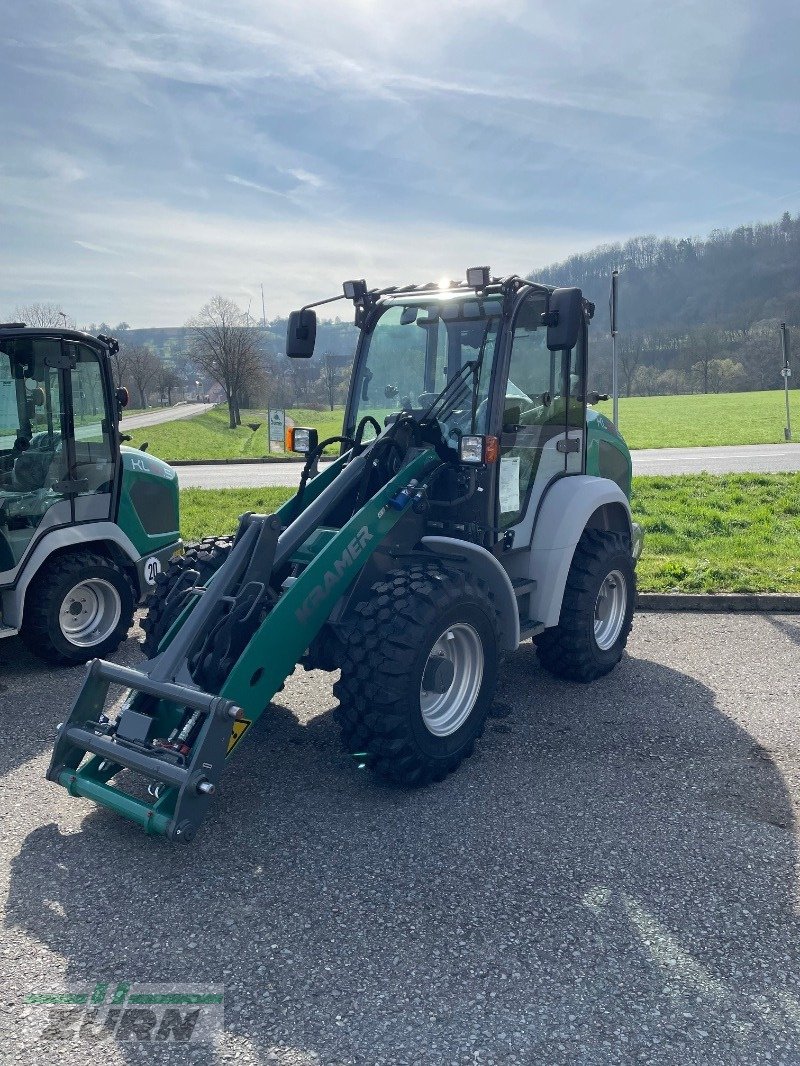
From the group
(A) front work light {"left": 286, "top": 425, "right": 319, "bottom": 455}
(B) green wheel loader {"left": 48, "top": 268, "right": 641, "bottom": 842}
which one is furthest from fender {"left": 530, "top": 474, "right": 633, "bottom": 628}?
(A) front work light {"left": 286, "top": 425, "right": 319, "bottom": 455}

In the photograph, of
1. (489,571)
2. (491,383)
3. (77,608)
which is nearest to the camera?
(489,571)

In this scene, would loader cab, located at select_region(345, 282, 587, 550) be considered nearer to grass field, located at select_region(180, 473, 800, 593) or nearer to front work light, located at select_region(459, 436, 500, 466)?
front work light, located at select_region(459, 436, 500, 466)

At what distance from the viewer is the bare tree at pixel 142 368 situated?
6322 centimetres

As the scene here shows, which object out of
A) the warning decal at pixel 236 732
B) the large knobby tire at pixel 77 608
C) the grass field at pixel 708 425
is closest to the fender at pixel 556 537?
the warning decal at pixel 236 732

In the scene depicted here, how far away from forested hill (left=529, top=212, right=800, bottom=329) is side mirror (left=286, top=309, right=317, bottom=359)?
14100 centimetres

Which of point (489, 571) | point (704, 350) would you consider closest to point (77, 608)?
point (489, 571)

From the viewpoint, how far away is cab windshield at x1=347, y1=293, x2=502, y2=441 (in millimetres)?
5094

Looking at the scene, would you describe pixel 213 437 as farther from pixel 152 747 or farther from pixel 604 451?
pixel 152 747

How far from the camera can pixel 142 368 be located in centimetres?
6588

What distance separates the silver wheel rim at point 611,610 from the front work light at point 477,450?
1.79 m

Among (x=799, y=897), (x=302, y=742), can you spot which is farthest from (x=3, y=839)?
(x=799, y=897)

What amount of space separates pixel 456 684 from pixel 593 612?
1.42 metres

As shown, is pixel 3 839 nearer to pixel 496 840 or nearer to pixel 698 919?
pixel 496 840

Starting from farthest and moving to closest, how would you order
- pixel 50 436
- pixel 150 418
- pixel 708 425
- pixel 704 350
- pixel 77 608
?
pixel 704 350 < pixel 150 418 < pixel 708 425 < pixel 77 608 < pixel 50 436
